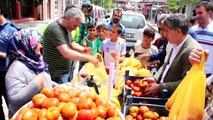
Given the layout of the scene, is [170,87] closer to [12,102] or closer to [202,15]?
[12,102]

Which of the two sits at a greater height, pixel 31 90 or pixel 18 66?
pixel 18 66

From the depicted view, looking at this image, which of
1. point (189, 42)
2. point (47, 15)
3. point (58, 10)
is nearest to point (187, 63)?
point (189, 42)

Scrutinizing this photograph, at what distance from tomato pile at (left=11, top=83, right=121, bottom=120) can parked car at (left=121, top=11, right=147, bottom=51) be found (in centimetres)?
919

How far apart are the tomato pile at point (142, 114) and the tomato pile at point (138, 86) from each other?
37cm

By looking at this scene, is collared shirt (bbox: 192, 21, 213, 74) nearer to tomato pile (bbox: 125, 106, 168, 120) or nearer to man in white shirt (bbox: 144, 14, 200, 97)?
man in white shirt (bbox: 144, 14, 200, 97)

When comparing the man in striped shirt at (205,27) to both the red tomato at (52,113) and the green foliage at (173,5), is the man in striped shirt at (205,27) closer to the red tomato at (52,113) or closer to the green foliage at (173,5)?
the red tomato at (52,113)

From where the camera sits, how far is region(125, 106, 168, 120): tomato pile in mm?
2373

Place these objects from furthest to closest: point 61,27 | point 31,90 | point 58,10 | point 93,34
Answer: point 58,10, point 93,34, point 61,27, point 31,90

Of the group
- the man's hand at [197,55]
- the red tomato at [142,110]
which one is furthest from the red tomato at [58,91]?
the man's hand at [197,55]

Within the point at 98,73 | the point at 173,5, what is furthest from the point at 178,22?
the point at 173,5

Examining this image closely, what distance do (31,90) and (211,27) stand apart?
3.41 meters

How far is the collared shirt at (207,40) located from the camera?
14.0 feet

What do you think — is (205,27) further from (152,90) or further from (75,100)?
(75,100)

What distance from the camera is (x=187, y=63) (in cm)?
265
